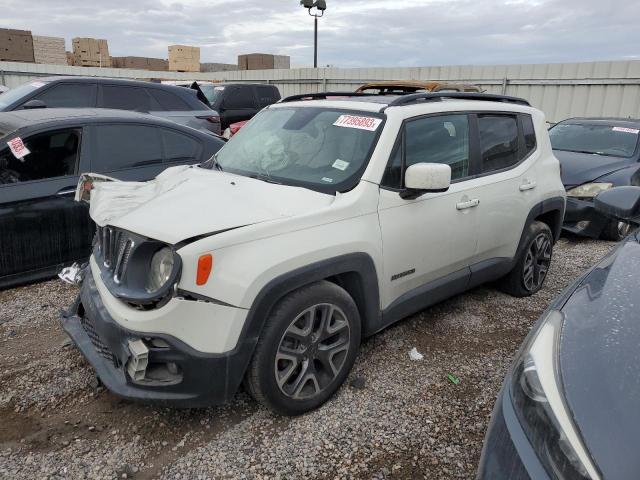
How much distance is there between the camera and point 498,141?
3932 millimetres

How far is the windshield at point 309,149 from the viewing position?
9.80 ft

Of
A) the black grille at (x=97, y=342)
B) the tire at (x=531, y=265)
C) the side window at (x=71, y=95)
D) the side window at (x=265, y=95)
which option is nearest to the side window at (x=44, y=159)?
the black grille at (x=97, y=342)

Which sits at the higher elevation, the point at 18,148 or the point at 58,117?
the point at 58,117

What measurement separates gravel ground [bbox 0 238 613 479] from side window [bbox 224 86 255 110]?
32.7ft

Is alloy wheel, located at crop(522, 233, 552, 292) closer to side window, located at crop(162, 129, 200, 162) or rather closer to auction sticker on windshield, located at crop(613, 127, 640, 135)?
side window, located at crop(162, 129, 200, 162)

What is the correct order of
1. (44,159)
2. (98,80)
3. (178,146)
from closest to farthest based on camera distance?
(44,159) < (178,146) < (98,80)

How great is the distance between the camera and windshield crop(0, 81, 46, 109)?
7099mm

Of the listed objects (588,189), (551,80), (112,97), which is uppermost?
(551,80)

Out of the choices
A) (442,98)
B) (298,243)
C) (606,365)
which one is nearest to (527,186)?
(442,98)

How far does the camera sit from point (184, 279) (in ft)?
7.20

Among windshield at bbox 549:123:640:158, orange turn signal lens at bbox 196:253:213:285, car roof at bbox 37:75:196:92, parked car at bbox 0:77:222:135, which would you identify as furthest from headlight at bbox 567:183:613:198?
car roof at bbox 37:75:196:92

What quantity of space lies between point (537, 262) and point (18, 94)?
748 centimetres

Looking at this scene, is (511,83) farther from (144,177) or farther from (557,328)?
(557,328)

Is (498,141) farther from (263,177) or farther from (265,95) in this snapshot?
(265,95)
